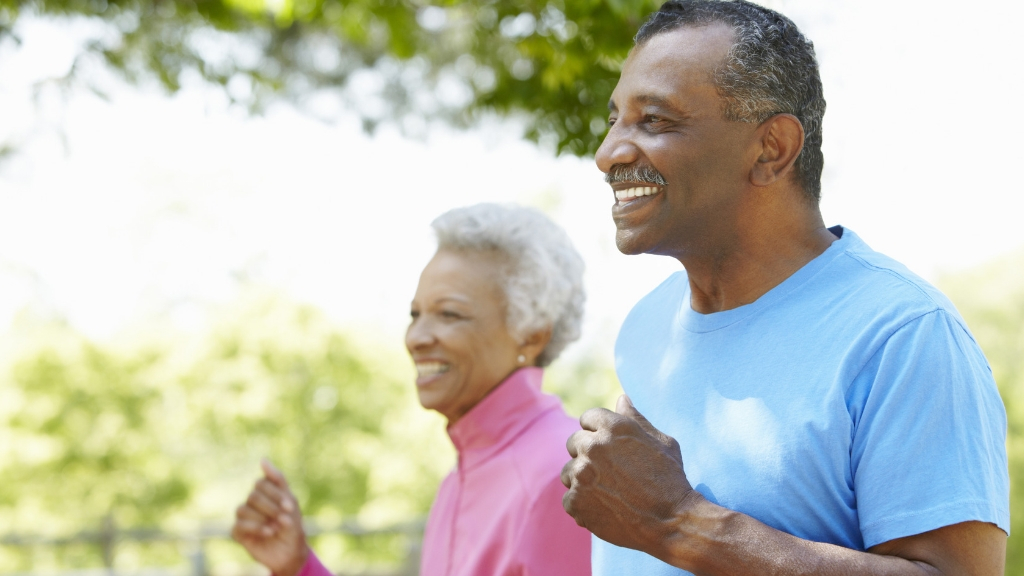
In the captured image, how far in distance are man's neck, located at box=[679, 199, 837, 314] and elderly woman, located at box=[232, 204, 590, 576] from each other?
98 cm

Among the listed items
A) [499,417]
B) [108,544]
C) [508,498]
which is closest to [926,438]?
[508,498]

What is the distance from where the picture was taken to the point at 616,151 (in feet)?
4.80

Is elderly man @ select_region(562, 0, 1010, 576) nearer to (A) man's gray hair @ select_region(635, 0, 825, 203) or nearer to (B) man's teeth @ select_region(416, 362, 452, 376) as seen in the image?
(A) man's gray hair @ select_region(635, 0, 825, 203)

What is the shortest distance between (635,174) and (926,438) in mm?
576

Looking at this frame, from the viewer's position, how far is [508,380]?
2.55m

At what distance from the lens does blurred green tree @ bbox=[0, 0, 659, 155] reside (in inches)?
124

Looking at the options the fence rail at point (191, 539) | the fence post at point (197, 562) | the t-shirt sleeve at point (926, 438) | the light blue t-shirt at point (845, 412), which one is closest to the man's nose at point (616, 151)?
the light blue t-shirt at point (845, 412)

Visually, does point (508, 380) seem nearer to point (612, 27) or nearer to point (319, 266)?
point (612, 27)

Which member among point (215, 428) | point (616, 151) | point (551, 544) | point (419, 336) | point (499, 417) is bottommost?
point (551, 544)

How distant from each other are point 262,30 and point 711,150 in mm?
6662

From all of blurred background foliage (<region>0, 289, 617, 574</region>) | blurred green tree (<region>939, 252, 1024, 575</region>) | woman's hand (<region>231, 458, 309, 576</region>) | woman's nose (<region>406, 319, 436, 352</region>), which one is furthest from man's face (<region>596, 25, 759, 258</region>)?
blurred green tree (<region>939, 252, 1024, 575</region>)

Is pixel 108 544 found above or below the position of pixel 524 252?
below

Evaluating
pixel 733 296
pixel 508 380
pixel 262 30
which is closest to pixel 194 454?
pixel 262 30

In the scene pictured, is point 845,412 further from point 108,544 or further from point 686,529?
point 108,544
